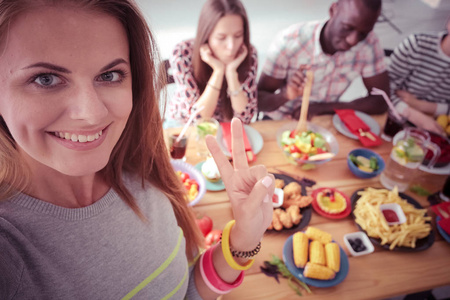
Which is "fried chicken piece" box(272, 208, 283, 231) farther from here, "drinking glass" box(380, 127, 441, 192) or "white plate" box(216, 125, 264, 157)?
"drinking glass" box(380, 127, 441, 192)

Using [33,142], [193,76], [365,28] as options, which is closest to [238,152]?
[33,142]

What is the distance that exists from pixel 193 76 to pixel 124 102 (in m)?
1.52

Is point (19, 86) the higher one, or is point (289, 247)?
point (19, 86)

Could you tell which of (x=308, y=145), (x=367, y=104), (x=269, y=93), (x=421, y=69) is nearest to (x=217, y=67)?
(x=269, y=93)

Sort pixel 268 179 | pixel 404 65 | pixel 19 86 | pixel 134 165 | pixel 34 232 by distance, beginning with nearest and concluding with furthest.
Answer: pixel 19 86 → pixel 34 232 → pixel 268 179 → pixel 134 165 → pixel 404 65

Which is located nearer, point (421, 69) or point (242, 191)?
point (242, 191)

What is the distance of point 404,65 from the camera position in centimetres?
262

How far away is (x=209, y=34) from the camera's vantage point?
207 cm

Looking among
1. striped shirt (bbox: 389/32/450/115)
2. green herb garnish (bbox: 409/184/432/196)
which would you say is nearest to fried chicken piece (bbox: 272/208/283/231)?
green herb garnish (bbox: 409/184/432/196)

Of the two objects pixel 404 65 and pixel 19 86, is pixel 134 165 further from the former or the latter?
pixel 404 65

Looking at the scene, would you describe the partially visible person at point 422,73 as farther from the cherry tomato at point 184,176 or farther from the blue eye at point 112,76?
the blue eye at point 112,76

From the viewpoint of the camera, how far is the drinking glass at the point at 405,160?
1.65 metres

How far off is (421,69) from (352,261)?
205 centimetres

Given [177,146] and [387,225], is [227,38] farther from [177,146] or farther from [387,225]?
[387,225]
